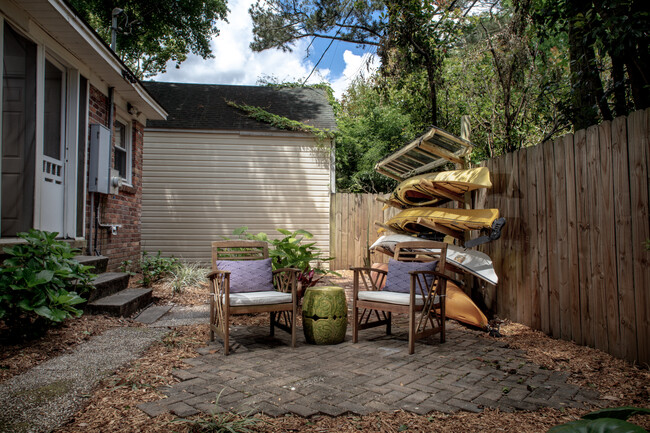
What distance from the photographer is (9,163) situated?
518cm

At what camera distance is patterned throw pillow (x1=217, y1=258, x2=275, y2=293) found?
163 inches

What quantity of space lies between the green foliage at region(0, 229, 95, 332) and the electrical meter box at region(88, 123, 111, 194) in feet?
8.09

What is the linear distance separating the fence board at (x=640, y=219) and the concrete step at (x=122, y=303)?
4631 mm

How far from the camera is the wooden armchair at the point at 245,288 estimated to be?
370 cm

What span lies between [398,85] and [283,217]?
14.6 ft

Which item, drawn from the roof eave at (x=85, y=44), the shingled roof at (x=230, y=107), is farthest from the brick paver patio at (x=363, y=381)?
the shingled roof at (x=230, y=107)

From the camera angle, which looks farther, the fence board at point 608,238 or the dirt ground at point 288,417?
the fence board at point 608,238

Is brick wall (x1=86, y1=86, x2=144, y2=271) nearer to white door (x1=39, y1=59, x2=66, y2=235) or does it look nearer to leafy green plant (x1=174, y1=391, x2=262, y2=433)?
white door (x1=39, y1=59, x2=66, y2=235)

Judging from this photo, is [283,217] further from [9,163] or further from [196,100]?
[9,163]

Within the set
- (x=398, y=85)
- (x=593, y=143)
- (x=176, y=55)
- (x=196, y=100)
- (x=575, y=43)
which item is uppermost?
(x=176, y=55)

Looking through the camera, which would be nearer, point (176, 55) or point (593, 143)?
point (593, 143)

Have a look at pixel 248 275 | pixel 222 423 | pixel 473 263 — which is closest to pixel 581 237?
pixel 473 263

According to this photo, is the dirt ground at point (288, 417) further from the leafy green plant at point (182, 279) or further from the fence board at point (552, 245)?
the leafy green plant at point (182, 279)

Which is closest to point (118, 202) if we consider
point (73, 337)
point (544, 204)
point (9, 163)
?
point (9, 163)
